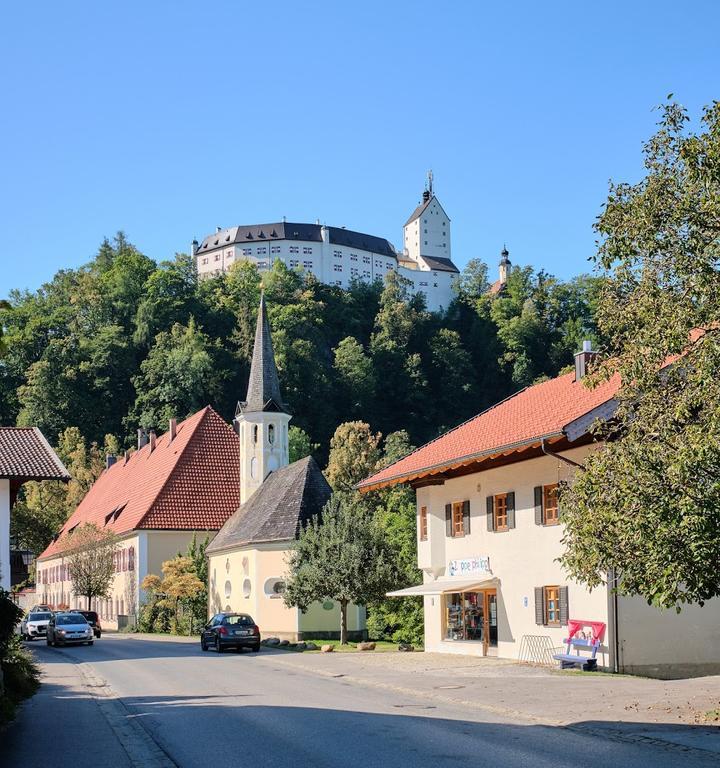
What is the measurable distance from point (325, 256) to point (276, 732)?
148136 millimetres

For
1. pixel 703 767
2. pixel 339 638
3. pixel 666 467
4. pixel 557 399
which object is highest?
pixel 557 399

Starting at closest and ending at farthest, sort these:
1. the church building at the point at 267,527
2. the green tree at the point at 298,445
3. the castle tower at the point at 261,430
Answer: the church building at the point at 267,527, the castle tower at the point at 261,430, the green tree at the point at 298,445

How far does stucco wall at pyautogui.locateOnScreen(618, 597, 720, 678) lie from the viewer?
84.9 ft

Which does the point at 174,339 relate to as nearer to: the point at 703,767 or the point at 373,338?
the point at 373,338

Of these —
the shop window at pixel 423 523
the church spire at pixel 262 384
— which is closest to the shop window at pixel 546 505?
the shop window at pixel 423 523

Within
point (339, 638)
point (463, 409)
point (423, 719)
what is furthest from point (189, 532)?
point (463, 409)

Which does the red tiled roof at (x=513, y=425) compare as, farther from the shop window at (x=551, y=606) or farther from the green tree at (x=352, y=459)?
the green tree at (x=352, y=459)

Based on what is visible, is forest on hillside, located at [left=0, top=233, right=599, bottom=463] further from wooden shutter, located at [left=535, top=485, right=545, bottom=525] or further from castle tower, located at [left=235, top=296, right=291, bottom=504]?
wooden shutter, located at [left=535, top=485, right=545, bottom=525]

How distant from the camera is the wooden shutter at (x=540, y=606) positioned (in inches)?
1129

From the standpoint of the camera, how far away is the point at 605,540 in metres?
16.4

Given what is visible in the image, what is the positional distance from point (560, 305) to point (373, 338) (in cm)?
2333

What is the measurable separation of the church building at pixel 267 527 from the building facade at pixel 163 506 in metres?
3.62

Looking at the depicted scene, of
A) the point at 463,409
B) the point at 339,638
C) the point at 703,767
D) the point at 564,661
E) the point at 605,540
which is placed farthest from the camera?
the point at 463,409

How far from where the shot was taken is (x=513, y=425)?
99.5 ft
